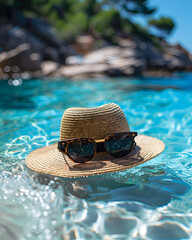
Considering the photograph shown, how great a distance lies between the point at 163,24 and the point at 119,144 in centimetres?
3554

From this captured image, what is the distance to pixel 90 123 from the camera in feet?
7.72

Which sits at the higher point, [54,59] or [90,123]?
[90,123]

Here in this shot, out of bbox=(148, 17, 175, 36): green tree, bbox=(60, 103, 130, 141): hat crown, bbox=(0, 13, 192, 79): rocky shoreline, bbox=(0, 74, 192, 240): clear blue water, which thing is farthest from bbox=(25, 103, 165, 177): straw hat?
bbox=(148, 17, 175, 36): green tree

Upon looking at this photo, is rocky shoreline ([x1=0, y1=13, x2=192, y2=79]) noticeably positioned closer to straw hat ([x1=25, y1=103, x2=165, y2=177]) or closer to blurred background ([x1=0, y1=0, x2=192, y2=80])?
blurred background ([x1=0, y1=0, x2=192, y2=80])

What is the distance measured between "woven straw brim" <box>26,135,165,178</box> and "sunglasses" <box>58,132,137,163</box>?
0.19 ft

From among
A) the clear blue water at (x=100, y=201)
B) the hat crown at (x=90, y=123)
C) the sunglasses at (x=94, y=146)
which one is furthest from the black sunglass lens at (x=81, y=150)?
the clear blue water at (x=100, y=201)

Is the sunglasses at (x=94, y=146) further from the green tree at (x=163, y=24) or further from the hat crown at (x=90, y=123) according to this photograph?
the green tree at (x=163, y=24)

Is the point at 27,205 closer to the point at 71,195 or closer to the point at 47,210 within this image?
the point at 47,210

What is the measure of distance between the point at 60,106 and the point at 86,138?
4.07 meters

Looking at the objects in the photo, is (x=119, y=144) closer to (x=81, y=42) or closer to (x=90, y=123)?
(x=90, y=123)

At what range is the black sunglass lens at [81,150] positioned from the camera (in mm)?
2242

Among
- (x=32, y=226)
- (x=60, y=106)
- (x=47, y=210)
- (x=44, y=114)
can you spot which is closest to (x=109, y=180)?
(x=47, y=210)

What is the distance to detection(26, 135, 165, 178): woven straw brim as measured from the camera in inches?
Answer: 84.6

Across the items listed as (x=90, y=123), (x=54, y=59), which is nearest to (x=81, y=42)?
(x=54, y=59)
